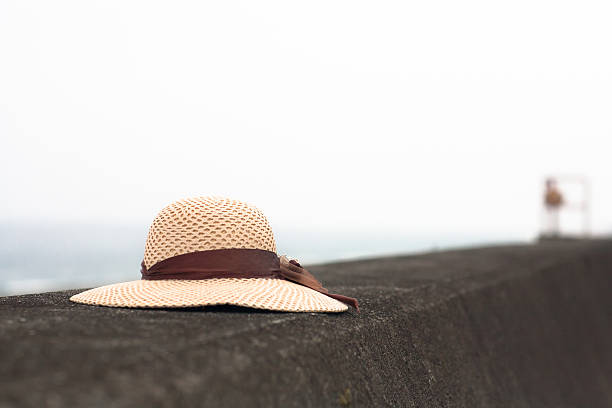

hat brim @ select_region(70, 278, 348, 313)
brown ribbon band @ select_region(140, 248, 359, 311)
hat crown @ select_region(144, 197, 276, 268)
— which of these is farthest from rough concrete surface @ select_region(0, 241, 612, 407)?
hat crown @ select_region(144, 197, 276, 268)

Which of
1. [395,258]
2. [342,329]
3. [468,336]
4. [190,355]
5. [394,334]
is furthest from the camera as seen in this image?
[395,258]

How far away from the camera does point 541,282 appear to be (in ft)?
16.1

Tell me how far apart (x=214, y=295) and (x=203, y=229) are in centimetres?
35

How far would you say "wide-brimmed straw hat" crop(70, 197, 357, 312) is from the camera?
216 cm

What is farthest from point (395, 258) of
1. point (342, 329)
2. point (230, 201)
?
point (342, 329)

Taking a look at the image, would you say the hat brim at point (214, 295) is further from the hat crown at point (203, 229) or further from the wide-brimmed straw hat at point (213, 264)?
the hat crown at point (203, 229)

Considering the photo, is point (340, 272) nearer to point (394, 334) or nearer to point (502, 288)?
point (502, 288)

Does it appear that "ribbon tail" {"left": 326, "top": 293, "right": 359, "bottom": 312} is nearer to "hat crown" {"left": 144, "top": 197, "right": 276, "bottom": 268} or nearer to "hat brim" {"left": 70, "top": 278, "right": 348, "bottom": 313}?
"hat brim" {"left": 70, "top": 278, "right": 348, "bottom": 313}

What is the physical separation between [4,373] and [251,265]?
1.23 m

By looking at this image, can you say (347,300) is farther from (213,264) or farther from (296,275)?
(213,264)

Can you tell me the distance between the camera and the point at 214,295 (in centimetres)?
205

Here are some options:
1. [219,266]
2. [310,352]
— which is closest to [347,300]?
[219,266]

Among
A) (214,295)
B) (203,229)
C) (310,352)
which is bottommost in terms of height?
(310,352)

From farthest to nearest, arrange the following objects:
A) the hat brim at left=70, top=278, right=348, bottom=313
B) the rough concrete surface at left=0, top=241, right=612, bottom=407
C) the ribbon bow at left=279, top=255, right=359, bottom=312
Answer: the ribbon bow at left=279, top=255, right=359, bottom=312 < the hat brim at left=70, top=278, right=348, bottom=313 < the rough concrete surface at left=0, top=241, right=612, bottom=407
